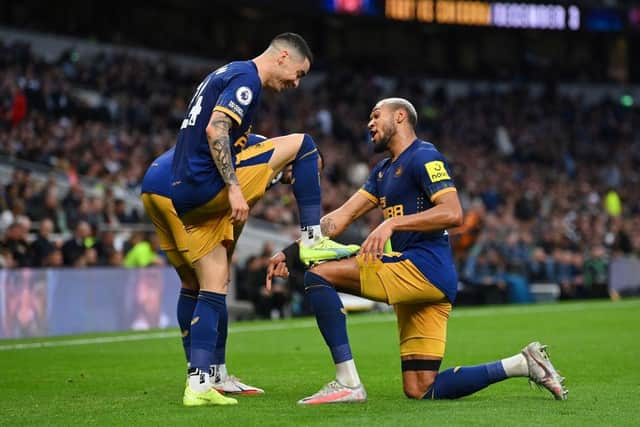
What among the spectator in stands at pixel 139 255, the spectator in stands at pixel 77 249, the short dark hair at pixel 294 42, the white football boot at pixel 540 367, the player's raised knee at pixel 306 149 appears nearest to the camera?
the white football boot at pixel 540 367

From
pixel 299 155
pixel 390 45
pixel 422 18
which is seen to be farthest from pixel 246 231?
pixel 390 45

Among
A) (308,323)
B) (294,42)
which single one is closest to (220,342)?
(294,42)

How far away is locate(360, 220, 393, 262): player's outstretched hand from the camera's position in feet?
23.2

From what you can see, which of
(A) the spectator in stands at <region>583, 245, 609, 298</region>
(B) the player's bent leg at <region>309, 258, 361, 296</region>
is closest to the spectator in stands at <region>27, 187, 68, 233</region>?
(B) the player's bent leg at <region>309, 258, 361, 296</region>

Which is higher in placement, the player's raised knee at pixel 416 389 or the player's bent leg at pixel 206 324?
the player's bent leg at pixel 206 324

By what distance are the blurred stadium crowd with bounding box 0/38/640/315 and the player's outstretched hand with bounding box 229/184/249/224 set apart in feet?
32.6

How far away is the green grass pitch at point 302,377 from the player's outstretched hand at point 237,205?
1.17 m

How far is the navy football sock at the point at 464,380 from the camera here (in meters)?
7.36

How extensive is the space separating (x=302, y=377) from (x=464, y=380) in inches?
96.2

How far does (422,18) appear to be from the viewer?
36.5 m

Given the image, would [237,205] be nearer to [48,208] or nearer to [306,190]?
[306,190]

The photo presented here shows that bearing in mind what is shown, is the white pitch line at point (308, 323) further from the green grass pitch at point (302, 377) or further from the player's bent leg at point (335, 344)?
the player's bent leg at point (335, 344)

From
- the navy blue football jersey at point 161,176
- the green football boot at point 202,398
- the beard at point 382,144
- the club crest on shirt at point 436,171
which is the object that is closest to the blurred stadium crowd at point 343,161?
the navy blue football jersey at point 161,176

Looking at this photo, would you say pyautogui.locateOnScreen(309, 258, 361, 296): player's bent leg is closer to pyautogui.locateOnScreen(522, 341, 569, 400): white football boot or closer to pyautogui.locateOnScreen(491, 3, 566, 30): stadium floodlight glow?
pyautogui.locateOnScreen(522, 341, 569, 400): white football boot
